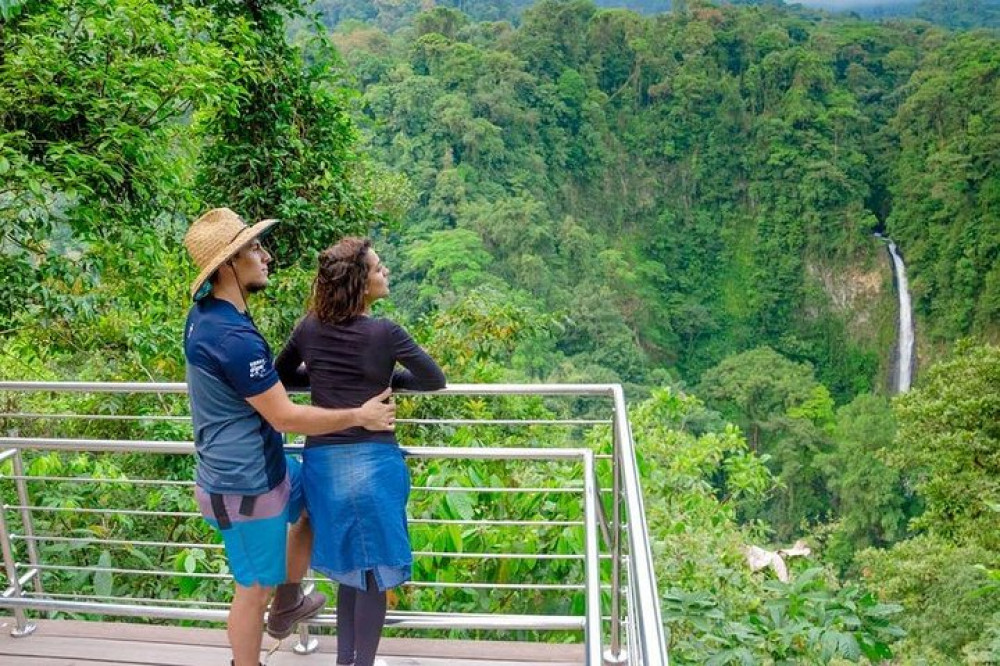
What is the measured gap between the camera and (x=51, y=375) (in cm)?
586

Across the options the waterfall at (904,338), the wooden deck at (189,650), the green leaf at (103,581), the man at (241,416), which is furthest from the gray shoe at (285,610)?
the waterfall at (904,338)

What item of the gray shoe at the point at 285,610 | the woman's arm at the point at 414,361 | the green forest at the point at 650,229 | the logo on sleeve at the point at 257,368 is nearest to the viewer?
the logo on sleeve at the point at 257,368

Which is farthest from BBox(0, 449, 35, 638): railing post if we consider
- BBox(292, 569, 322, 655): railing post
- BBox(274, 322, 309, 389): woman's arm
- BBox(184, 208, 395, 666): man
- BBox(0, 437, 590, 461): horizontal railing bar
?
BBox(274, 322, 309, 389): woman's arm

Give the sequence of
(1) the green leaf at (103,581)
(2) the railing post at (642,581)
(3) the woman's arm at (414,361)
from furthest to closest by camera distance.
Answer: (1) the green leaf at (103,581) < (3) the woman's arm at (414,361) < (2) the railing post at (642,581)

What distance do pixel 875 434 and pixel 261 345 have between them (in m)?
26.6

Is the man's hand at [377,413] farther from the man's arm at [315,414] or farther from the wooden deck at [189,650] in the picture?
the wooden deck at [189,650]

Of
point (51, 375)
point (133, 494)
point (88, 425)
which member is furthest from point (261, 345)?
point (51, 375)

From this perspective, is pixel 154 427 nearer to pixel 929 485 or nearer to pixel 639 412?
pixel 639 412

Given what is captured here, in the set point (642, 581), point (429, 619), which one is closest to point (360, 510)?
point (429, 619)

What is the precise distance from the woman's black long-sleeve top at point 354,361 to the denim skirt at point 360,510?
35mm

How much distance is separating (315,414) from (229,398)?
16 cm

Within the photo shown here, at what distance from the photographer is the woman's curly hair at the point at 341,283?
1607 mm

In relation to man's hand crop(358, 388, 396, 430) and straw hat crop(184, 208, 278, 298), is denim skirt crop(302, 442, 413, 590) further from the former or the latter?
straw hat crop(184, 208, 278, 298)

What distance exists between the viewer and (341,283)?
63.3 inches
